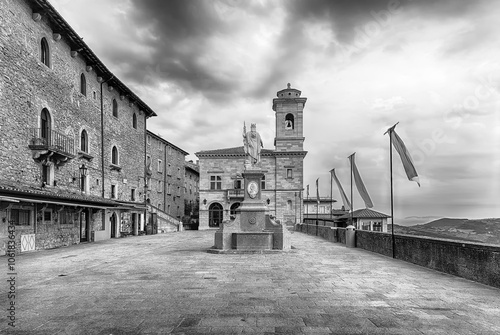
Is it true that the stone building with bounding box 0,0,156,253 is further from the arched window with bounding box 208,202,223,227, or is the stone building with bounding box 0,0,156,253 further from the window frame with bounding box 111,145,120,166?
the arched window with bounding box 208,202,223,227

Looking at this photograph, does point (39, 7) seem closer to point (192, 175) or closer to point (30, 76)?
point (30, 76)

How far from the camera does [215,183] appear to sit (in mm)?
46938

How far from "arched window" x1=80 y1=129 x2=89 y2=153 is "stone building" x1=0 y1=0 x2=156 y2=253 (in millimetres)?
66

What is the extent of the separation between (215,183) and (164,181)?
7061 mm

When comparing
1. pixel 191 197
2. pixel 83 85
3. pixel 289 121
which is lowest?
pixel 191 197

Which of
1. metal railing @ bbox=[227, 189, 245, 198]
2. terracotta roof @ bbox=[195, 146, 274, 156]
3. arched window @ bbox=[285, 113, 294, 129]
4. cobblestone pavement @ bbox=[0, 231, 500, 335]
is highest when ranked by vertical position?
arched window @ bbox=[285, 113, 294, 129]

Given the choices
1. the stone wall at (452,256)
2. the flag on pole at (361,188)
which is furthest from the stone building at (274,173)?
the stone wall at (452,256)

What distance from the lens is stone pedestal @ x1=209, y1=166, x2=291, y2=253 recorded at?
14719 millimetres

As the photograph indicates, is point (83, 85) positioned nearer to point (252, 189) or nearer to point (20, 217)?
point (20, 217)

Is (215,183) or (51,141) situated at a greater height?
(51,141)

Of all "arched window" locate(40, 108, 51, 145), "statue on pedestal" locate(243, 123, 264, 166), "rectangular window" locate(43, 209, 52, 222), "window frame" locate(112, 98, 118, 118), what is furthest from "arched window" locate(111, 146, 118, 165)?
"statue on pedestal" locate(243, 123, 264, 166)

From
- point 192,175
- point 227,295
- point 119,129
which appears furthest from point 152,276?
point 192,175

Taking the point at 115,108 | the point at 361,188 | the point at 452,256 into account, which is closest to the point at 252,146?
the point at 361,188

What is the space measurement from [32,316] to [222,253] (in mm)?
8829
